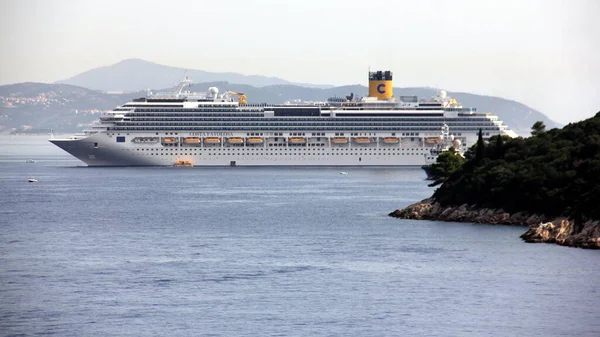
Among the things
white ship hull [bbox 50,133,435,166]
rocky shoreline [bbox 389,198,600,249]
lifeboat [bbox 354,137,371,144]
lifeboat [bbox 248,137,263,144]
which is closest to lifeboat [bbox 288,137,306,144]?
white ship hull [bbox 50,133,435,166]

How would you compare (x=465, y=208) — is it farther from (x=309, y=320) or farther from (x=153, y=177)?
(x=153, y=177)

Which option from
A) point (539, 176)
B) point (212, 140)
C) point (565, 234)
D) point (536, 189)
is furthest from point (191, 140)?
point (565, 234)

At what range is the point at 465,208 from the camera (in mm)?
58562

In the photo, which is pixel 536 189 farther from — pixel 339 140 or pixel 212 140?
pixel 212 140

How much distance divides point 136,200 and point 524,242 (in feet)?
106

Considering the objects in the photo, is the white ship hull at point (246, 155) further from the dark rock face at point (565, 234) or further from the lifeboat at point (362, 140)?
the dark rock face at point (565, 234)

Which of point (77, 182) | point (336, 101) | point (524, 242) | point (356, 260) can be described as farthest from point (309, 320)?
point (336, 101)

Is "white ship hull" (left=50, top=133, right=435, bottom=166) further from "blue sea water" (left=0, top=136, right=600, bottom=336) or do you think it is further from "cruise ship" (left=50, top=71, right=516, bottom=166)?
"blue sea water" (left=0, top=136, right=600, bottom=336)

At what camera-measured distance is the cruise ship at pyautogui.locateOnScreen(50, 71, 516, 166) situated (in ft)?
385

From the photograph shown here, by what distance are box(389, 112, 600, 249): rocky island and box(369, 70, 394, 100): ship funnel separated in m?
65.4

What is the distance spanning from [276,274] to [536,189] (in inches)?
711

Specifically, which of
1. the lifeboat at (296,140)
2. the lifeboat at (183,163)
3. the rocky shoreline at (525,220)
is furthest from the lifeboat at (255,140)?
the rocky shoreline at (525,220)

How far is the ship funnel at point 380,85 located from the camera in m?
131

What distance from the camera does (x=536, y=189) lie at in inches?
2144
